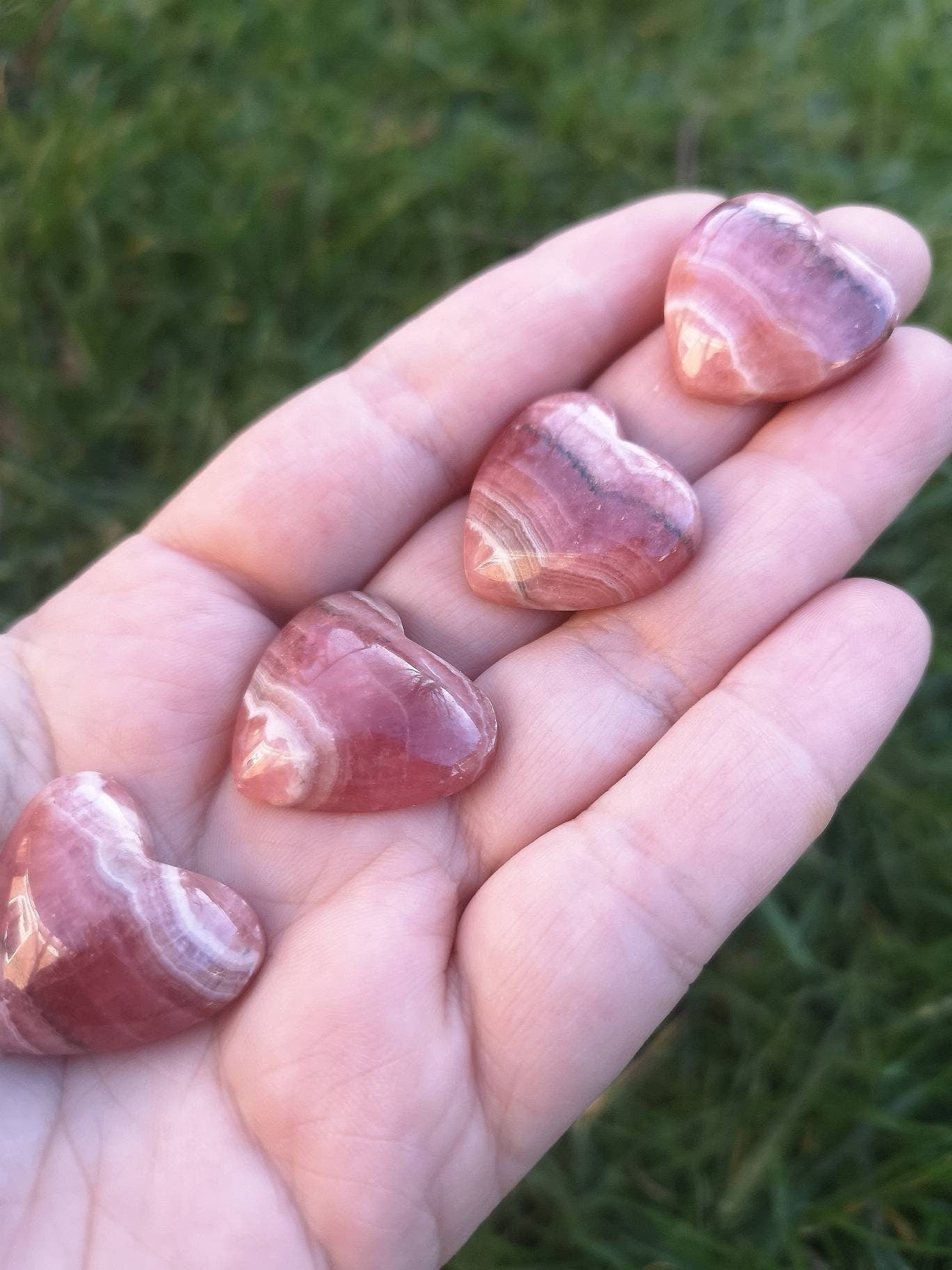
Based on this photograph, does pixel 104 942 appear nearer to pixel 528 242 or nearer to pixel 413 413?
pixel 413 413

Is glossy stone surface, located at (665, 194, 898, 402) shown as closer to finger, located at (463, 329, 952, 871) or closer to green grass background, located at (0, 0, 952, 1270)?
finger, located at (463, 329, 952, 871)

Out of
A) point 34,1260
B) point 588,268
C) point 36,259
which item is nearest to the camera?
point 34,1260

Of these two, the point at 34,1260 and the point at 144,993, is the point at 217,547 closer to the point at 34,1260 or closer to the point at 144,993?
the point at 144,993

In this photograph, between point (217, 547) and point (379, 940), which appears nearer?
point (379, 940)

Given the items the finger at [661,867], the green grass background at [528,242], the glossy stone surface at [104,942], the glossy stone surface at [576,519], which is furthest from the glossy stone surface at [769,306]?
the glossy stone surface at [104,942]

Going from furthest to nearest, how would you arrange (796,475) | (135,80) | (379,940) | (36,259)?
(135,80), (36,259), (796,475), (379,940)

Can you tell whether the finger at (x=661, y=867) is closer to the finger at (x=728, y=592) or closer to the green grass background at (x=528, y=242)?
the finger at (x=728, y=592)

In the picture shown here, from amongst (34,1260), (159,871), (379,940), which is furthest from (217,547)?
(34,1260)
